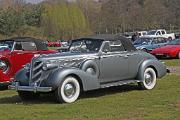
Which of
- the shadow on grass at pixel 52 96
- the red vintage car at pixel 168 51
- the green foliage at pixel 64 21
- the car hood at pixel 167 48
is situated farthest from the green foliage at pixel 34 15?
the shadow on grass at pixel 52 96

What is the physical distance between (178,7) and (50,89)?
93.8 m

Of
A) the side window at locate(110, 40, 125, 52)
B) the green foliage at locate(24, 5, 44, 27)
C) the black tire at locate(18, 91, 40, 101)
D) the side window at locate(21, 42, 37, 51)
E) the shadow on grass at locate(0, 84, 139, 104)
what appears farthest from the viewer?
the green foliage at locate(24, 5, 44, 27)

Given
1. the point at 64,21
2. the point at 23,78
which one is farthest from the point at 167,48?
the point at 64,21

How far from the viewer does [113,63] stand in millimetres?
12461

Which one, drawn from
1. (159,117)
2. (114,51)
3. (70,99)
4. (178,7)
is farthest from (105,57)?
(178,7)

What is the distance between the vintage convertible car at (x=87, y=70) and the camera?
11.2m

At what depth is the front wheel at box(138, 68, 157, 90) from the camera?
13.2m

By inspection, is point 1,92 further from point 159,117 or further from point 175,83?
point 159,117

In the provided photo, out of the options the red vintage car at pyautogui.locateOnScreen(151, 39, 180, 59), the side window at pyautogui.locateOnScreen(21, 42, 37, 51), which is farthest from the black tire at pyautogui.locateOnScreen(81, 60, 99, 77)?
the red vintage car at pyautogui.locateOnScreen(151, 39, 180, 59)

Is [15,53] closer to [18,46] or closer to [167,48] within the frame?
[18,46]

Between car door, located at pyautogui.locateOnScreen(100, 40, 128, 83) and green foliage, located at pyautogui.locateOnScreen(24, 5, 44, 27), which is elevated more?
green foliage, located at pyautogui.locateOnScreen(24, 5, 44, 27)

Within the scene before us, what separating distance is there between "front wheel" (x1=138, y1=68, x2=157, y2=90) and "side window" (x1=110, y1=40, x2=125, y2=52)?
1.04 metres

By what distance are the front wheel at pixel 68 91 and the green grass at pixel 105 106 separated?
19 cm

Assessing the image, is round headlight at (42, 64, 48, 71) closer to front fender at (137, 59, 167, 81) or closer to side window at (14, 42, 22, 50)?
front fender at (137, 59, 167, 81)
